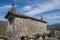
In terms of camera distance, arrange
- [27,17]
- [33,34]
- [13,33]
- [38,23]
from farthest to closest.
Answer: [38,23], [27,17], [13,33], [33,34]

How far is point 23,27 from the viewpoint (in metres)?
18.1

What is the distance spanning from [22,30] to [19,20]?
4.62 ft

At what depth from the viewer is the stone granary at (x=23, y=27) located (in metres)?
16.4

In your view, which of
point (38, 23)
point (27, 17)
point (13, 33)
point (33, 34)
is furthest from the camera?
point (38, 23)

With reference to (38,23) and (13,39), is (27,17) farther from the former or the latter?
(13,39)

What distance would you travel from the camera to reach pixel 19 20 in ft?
60.4

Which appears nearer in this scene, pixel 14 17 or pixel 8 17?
pixel 14 17

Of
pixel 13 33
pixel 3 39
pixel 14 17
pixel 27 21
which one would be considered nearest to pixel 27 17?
pixel 27 21

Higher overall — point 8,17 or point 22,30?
point 8,17

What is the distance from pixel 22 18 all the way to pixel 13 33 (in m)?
2.31

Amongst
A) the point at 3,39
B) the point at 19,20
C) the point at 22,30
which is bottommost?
the point at 3,39

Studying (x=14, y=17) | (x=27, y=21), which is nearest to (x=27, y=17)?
(x=27, y=21)

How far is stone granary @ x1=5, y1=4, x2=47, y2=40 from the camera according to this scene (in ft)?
53.9

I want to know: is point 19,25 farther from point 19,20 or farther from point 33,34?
point 33,34
